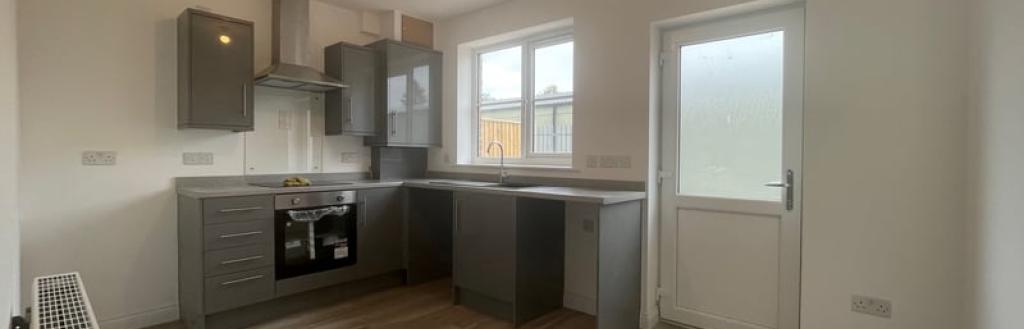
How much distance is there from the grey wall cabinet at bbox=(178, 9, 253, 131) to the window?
6.32 ft

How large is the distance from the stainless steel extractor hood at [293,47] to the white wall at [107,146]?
0.35 metres

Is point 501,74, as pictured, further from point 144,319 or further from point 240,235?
point 144,319

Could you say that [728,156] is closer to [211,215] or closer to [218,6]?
[211,215]

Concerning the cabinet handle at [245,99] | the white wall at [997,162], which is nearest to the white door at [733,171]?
the white wall at [997,162]

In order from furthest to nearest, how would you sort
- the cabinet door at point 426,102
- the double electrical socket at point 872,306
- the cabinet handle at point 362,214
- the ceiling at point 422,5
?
the cabinet door at point 426,102 < the ceiling at point 422,5 < the cabinet handle at point 362,214 < the double electrical socket at point 872,306

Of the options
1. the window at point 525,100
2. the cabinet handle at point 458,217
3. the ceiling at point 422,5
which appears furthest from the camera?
the ceiling at point 422,5

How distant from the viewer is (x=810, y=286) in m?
2.52

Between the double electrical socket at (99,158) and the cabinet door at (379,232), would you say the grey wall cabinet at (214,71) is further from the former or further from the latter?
the cabinet door at (379,232)

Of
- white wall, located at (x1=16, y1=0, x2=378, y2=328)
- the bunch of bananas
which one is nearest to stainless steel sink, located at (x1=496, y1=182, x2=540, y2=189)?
the bunch of bananas

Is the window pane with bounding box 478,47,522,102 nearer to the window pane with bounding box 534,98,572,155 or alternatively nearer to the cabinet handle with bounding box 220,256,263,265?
the window pane with bounding box 534,98,572,155

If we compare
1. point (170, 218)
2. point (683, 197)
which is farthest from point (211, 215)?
point (683, 197)

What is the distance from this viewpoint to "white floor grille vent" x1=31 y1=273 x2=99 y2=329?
1.59 m

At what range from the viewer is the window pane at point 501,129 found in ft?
13.3

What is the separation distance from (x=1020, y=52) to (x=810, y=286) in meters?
1.40
